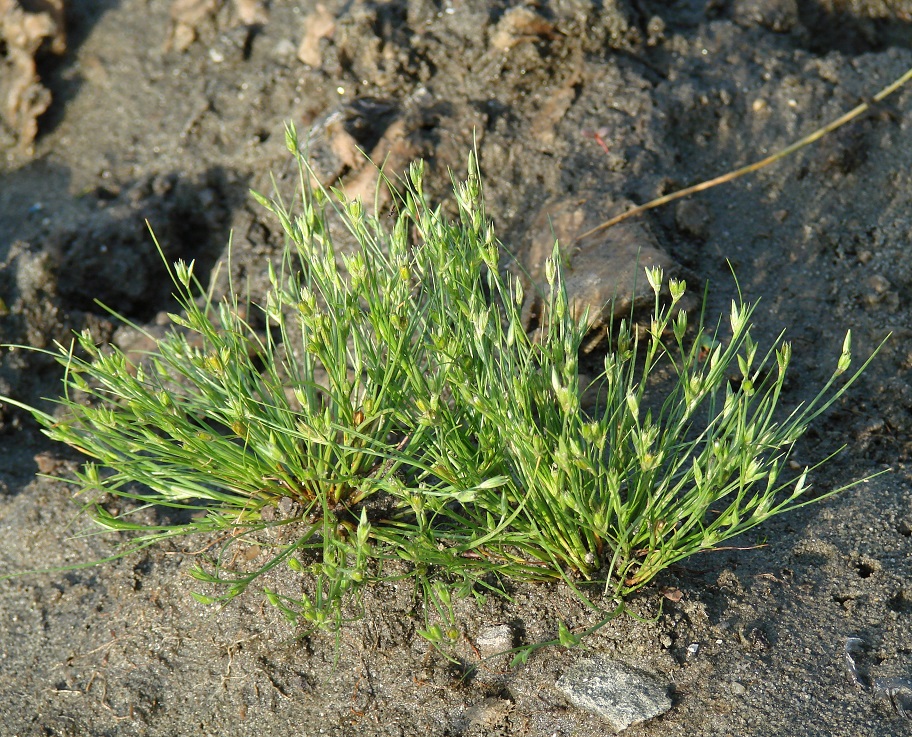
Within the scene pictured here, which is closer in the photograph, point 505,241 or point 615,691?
point 615,691

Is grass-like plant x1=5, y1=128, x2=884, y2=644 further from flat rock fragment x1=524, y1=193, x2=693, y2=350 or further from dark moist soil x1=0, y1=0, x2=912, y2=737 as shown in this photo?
flat rock fragment x1=524, y1=193, x2=693, y2=350

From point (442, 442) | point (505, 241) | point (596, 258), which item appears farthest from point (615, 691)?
point (505, 241)

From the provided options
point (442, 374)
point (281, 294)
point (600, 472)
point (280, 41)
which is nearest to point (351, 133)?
point (280, 41)

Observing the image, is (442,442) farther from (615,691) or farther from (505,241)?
(505,241)

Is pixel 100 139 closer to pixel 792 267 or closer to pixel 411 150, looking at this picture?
pixel 411 150

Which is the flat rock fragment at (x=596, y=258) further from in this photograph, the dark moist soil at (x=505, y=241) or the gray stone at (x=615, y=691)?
the gray stone at (x=615, y=691)

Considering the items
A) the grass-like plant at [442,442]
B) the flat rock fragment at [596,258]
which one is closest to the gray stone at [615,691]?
the grass-like plant at [442,442]

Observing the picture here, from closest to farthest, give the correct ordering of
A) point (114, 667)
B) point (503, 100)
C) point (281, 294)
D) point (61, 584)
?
point (281, 294)
point (114, 667)
point (61, 584)
point (503, 100)
